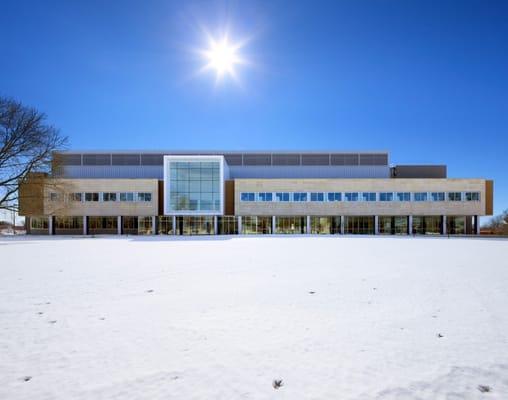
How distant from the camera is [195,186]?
159ft

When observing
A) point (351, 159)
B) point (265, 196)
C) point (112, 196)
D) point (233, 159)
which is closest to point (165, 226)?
point (112, 196)

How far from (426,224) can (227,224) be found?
114 feet

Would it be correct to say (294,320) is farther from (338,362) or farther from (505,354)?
(505,354)

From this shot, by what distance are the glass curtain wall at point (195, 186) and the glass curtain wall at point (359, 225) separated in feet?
74.7

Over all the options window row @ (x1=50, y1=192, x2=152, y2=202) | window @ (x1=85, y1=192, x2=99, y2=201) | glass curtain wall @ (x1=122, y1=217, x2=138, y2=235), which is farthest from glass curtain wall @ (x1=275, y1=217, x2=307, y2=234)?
window @ (x1=85, y1=192, x2=99, y2=201)

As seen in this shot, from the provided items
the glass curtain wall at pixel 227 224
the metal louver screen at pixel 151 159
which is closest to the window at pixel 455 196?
the glass curtain wall at pixel 227 224

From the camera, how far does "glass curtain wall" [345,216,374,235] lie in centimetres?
5031

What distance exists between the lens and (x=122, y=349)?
423cm

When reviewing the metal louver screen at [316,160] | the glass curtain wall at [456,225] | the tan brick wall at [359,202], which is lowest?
the glass curtain wall at [456,225]

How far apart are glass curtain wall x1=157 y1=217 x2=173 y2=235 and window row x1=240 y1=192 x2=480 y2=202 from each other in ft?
48.6

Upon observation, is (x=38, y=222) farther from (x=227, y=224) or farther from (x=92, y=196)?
(x=227, y=224)

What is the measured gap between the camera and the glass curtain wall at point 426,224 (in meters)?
50.5

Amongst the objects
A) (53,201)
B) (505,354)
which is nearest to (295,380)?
(505,354)

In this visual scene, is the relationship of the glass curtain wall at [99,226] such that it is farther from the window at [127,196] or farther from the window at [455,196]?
the window at [455,196]
